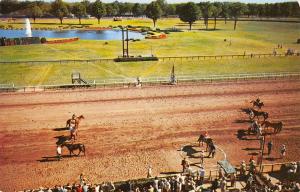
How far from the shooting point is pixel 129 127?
29.3 m

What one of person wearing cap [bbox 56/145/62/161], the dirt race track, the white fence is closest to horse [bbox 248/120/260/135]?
the dirt race track

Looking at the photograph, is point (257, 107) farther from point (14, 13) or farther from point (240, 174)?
point (14, 13)

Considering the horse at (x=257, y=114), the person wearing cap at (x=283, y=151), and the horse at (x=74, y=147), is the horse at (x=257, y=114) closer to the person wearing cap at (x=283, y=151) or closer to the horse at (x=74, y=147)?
the person wearing cap at (x=283, y=151)

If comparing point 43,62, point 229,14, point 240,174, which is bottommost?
point 240,174

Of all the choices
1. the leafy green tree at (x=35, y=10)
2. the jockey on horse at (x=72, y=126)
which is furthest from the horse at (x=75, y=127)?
the leafy green tree at (x=35, y=10)

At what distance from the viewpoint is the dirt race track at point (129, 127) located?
2262 centimetres

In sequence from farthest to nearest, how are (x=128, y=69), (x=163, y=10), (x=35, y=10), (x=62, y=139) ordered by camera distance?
1. (x=163, y=10)
2. (x=35, y=10)
3. (x=128, y=69)
4. (x=62, y=139)

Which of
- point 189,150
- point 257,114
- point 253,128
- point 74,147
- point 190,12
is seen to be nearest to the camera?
point 74,147

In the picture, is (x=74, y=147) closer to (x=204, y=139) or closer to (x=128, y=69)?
(x=204, y=139)

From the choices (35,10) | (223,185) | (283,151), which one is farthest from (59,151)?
(35,10)

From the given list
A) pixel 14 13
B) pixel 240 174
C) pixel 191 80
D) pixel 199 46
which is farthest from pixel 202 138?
pixel 14 13

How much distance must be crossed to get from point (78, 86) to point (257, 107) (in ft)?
65.2

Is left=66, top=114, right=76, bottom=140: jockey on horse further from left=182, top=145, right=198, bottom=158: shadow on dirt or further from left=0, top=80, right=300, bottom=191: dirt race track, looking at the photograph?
left=182, top=145, right=198, bottom=158: shadow on dirt

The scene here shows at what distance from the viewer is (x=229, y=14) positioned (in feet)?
392
